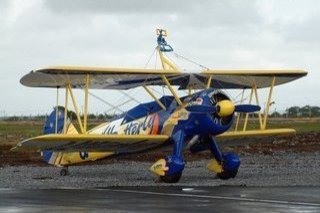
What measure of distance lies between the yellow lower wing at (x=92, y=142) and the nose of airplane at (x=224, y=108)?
1.94 metres

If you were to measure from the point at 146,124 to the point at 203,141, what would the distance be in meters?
2.04

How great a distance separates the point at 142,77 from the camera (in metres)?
22.9

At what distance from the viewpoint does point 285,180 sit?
20766 mm

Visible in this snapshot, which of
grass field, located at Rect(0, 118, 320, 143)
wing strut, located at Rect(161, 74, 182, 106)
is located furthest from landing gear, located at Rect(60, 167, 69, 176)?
grass field, located at Rect(0, 118, 320, 143)

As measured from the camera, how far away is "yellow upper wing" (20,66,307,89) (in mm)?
21438

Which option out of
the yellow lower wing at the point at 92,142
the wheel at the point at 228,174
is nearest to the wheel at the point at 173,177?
the yellow lower wing at the point at 92,142

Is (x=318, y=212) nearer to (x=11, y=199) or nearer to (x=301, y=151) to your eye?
(x=11, y=199)

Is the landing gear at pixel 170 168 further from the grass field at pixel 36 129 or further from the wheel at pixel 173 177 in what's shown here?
the grass field at pixel 36 129

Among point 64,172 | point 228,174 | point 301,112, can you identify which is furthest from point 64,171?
point 301,112

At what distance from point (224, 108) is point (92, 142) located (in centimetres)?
413

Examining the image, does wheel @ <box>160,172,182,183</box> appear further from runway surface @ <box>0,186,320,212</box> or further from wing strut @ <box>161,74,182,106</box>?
wing strut @ <box>161,74,182,106</box>

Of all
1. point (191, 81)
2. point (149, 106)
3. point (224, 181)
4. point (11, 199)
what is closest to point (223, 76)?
point (191, 81)

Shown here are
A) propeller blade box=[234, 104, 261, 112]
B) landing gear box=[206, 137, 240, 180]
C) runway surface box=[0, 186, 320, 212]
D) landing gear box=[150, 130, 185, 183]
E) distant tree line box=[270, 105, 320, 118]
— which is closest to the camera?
runway surface box=[0, 186, 320, 212]

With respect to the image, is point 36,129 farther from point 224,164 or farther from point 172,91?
point 224,164
